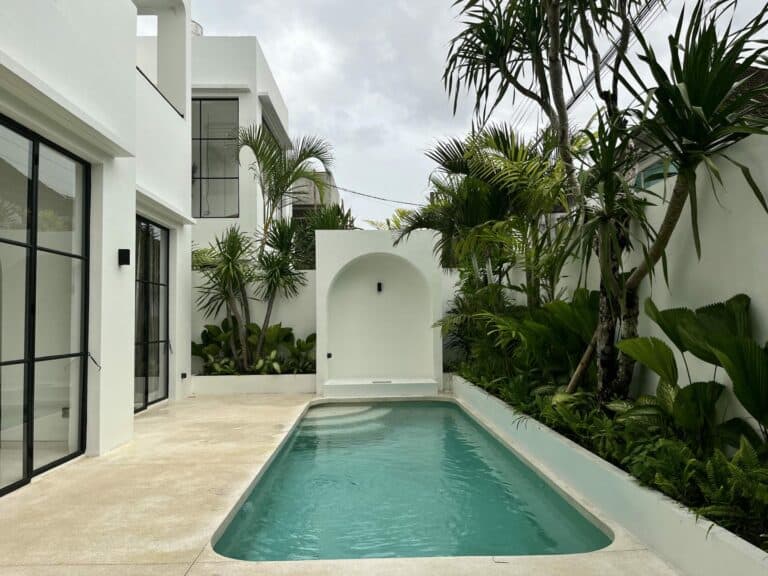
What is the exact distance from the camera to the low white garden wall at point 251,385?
9.79m

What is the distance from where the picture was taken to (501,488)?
4652mm

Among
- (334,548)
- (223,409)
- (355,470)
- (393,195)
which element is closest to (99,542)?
(334,548)

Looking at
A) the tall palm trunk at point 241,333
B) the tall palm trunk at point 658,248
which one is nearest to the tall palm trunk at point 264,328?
the tall palm trunk at point 241,333

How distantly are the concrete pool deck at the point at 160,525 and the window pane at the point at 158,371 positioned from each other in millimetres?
2396

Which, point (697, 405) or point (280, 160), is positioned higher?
point (280, 160)

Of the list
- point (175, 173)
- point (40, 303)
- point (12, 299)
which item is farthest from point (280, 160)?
point (12, 299)

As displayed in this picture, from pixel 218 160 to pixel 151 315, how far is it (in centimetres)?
612

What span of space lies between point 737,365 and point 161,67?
353 inches

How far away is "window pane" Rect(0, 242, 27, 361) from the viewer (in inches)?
155

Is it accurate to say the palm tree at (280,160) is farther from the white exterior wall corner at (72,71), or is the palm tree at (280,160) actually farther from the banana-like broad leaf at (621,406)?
the banana-like broad leaf at (621,406)

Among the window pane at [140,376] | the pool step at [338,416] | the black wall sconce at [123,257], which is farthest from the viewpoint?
the pool step at [338,416]

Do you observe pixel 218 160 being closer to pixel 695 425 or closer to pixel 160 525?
pixel 160 525

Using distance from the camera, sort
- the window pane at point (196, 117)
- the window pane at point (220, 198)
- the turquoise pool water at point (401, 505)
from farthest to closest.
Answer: the window pane at point (220, 198) → the window pane at point (196, 117) → the turquoise pool water at point (401, 505)

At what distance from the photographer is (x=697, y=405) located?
11.3 ft
